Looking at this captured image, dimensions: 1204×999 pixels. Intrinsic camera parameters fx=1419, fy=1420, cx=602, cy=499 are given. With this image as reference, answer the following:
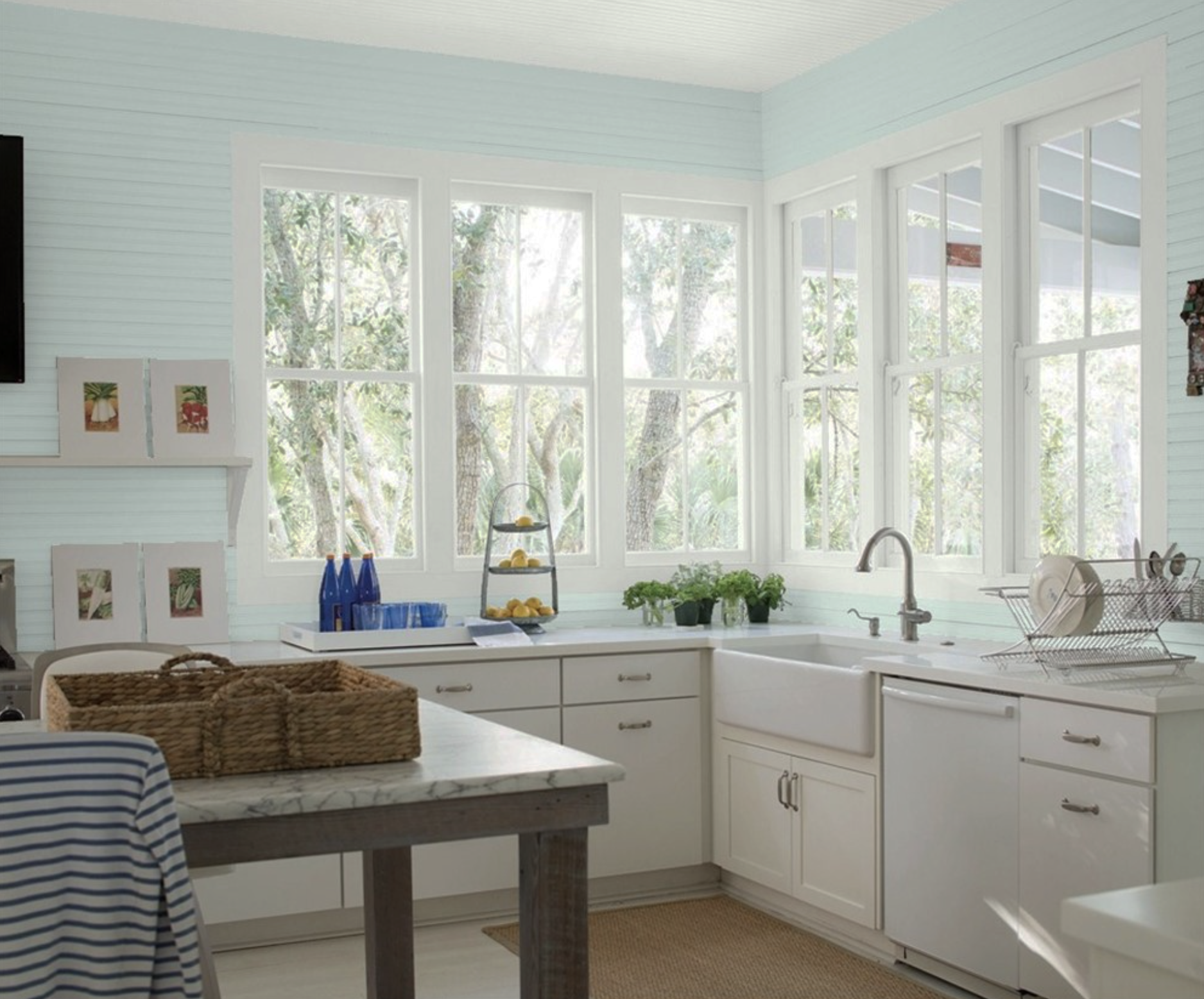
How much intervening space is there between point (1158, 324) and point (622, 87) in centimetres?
242

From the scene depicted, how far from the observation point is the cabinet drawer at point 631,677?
4.75 meters

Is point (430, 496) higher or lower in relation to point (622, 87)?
lower

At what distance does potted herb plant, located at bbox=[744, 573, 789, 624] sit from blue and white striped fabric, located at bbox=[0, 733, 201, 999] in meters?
3.70

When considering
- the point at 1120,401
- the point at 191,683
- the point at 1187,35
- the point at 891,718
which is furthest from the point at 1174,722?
the point at 191,683

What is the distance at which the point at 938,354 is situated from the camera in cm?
490

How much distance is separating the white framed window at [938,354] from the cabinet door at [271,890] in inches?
90.0

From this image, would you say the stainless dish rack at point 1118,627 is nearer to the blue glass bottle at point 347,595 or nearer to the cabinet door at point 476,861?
the cabinet door at point 476,861

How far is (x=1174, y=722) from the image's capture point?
10.7ft

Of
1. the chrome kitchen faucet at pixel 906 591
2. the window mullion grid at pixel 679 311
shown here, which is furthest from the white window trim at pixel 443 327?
the chrome kitchen faucet at pixel 906 591

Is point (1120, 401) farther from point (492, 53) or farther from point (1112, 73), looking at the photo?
point (492, 53)

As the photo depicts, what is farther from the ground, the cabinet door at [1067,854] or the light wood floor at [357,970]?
the cabinet door at [1067,854]

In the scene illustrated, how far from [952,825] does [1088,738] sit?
589 millimetres

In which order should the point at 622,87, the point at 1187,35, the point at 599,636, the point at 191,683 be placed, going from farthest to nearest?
the point at 622,87 < the point at 599,636 < the point at 1187,35 < the point at 191,683

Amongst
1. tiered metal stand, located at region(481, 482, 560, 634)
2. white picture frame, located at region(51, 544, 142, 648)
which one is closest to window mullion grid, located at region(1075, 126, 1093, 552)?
tiered metal stand, located at region(481, 482, 560, 634)
